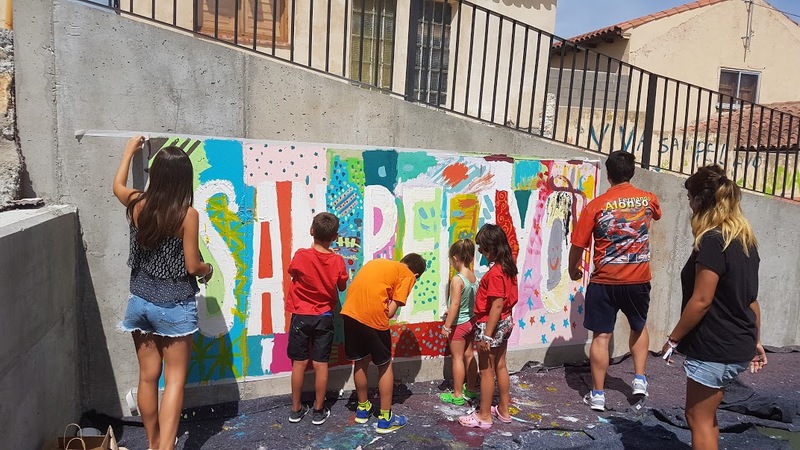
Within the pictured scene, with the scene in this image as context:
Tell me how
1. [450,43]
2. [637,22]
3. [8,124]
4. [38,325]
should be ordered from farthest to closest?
[637,22]
[450,43]
[8,124]
[38,325]

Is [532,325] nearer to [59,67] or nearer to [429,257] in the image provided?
[429,257]

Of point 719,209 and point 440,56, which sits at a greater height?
point 440,56

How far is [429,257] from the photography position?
505 centimetres

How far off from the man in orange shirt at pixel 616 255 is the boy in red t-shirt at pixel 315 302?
2.09 metres

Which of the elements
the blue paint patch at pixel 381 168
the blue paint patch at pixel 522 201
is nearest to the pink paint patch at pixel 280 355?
the blue paint patch at pixel 381 168

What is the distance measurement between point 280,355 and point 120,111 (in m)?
2.18

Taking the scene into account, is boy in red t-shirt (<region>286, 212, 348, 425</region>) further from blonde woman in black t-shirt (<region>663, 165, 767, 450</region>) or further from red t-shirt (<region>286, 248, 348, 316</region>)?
blonde woman in black t-shirt (<region>663, 165, 767, 450</region>)

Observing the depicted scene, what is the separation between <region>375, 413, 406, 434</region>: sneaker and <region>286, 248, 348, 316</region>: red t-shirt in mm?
933

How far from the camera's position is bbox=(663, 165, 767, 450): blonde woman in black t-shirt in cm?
322

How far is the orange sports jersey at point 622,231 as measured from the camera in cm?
475

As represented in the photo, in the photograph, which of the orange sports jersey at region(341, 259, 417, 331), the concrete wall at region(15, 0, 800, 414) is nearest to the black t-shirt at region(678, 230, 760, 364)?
the orange sports jersey at region(341, 259, 417, 331)

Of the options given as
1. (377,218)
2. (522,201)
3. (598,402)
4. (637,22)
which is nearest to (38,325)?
(377,218)

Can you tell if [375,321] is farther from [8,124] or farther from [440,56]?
[440,56]

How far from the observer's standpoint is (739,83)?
18.4m
